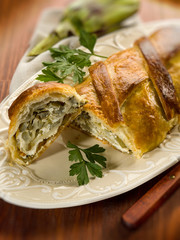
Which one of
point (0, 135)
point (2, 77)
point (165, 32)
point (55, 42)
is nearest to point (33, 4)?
point (55, 42)

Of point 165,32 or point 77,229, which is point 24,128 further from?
point 165,32

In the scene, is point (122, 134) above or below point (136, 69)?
below

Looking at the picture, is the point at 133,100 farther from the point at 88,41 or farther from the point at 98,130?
the point at 88,41

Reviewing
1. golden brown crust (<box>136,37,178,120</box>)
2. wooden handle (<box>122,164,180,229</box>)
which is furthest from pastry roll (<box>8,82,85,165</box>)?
wooden handle (<box>122,164,180,229</box>)

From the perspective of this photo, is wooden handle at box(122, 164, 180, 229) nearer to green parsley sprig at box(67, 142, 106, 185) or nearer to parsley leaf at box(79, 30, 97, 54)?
green parsley sprig at box(67, 142, 106, 185)

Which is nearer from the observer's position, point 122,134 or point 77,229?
point 77,229

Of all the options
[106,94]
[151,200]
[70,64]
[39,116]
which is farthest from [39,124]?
[151,200]

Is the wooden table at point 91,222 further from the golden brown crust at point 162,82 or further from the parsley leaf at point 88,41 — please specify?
the parsley leaf at point 88,41
